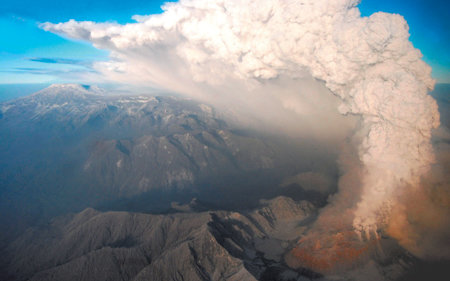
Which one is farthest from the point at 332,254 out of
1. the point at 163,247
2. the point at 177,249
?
the point at 163,247

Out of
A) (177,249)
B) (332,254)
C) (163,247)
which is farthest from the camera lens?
(163,247)

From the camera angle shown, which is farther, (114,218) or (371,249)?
(114,218)

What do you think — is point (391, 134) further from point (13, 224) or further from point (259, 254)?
point (13, 224)

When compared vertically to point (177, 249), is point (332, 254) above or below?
above

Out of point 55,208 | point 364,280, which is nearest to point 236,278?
point 364,280

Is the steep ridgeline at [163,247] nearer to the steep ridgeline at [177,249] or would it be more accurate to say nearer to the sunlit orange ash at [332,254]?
the steep ridgeline at [177,249]

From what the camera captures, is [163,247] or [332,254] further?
[163,247]

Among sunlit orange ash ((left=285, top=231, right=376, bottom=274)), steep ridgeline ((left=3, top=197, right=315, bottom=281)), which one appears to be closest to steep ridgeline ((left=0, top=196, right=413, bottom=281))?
steep ridgeline ((left=3, top=197, right=315, bottom=281))

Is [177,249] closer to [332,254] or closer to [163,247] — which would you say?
[163,247]

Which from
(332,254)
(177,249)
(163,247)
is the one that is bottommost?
(163,247)

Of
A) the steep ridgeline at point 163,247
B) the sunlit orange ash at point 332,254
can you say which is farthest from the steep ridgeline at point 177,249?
the sunlit orange ash at point 332,254

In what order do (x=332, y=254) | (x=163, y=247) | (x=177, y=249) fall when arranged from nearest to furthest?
(x=332, y=254) → (x=177, y=249) → (x=163, y=247)
